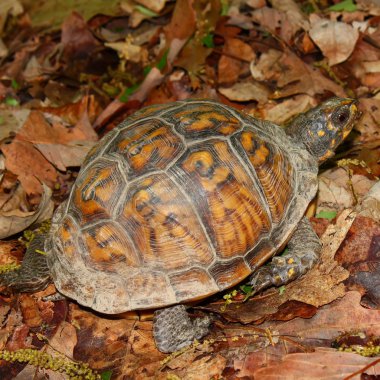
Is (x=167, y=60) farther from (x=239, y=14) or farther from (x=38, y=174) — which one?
(x=38, y=174)

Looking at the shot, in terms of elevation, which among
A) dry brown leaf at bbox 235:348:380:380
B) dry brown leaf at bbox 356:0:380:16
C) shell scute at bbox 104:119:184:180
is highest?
shell scute at bbox 104:119:184:180

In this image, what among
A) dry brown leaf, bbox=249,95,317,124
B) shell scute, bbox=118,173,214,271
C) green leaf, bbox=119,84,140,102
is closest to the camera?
shell scute, bbox=118,173,214,271

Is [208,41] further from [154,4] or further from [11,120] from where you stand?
[11,120]

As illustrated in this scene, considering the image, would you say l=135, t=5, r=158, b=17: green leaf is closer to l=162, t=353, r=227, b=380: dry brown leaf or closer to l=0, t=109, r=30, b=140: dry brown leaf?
l=0, t=109, r=30, b=140: dry brown leaf

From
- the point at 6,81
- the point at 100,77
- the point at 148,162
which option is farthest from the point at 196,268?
the point at 6,81

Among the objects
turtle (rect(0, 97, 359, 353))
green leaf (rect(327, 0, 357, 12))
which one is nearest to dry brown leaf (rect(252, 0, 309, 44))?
green leaf (rect(327, 0, 357, 12))

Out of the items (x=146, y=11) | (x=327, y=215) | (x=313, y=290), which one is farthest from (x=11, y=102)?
(x=313, y=290)
